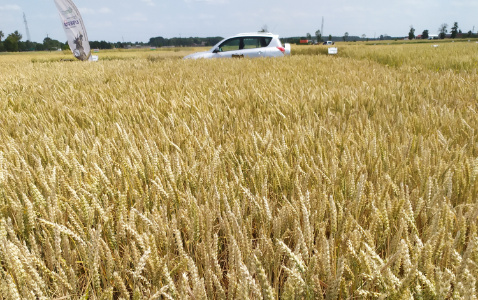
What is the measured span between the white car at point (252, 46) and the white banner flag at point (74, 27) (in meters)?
5.19

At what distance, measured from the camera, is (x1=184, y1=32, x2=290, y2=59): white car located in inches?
456

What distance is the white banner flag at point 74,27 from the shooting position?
12.1 meters

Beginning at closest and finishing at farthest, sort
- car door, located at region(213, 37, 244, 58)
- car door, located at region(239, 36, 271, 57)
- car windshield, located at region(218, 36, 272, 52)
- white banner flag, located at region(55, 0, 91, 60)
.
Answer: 1. car door, located at region(213, 37, 244, 58)
2. car door, located at region(239, 36, 271, 57)
3. car windshield, located at region(218, 36, 272, 52)
4. white banner flag, located at region(55, 0, 91, 60)

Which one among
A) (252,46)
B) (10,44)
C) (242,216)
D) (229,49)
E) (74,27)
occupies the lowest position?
(242,216)

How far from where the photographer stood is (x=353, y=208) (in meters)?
0.95

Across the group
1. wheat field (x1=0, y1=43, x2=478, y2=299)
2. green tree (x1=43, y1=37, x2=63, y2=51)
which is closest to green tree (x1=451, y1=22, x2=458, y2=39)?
wheat field (x1=0, y1=43, x2=478, y2=299)

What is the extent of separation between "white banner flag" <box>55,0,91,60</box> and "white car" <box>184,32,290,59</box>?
5195 mm

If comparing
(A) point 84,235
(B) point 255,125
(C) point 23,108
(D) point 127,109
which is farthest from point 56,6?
(A) point 84,235

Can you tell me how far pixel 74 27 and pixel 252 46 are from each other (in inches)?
274

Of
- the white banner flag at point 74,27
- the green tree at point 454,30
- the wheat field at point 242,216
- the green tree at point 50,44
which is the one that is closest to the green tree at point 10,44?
the green tree at point 50,44

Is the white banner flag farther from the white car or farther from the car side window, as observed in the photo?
the car side window

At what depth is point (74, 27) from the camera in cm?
1241

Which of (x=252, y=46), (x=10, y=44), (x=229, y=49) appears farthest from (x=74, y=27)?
(x=10, y=44)

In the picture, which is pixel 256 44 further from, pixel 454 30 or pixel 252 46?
pixel 454 30
